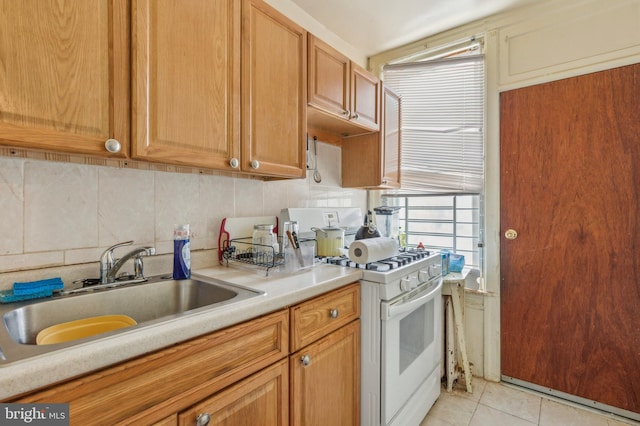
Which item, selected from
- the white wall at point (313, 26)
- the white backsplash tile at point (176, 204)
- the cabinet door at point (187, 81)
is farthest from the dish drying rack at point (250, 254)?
the white wall at point (313, 26)

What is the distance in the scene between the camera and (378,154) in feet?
7.11

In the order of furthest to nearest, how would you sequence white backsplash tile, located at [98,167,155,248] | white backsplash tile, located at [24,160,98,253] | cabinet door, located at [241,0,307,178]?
1. cabinet door, located at [241,0,307,178]
2. white backsplash tile, located at [98,167,155,248]
3. white backsplash tile, located at [24,160,98,253]

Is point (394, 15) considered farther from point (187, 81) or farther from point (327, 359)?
point (327, 359)

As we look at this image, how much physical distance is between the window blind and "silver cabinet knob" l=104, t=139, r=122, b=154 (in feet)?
6.76

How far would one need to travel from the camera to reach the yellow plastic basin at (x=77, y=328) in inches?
32.5

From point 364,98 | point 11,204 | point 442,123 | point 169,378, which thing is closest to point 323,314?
point 169,378

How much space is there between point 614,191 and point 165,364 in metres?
2.40

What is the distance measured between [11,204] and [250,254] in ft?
2.99

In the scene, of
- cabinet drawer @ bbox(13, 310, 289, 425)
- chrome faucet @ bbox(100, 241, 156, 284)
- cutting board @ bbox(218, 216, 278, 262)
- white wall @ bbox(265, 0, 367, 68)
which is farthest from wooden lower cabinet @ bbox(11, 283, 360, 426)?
white wall @ bbox(265, 0, 367, 68)

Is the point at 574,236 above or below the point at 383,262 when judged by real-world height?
above

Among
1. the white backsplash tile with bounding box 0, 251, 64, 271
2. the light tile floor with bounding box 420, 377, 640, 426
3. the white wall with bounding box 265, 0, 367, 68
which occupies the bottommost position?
the light tile floor with bounding box 420, 377, 640, 426

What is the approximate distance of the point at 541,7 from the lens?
6.49 feet

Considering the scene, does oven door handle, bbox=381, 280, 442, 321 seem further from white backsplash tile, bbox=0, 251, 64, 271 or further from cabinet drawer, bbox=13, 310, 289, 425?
white backsplash tile, bbox=0, 251, 64, 271

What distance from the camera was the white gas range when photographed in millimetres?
1376
